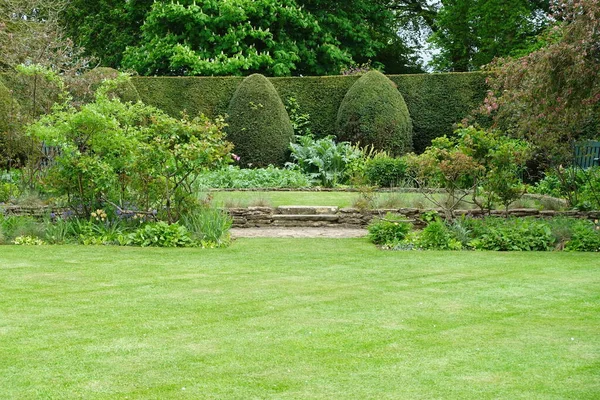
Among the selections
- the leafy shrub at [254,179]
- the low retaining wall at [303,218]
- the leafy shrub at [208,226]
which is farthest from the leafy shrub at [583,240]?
the leafy shrub at [254,179]

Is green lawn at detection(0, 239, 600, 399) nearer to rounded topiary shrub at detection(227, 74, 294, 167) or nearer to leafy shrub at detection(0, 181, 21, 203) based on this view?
leafy shrub at detection(0, 181, 21, 203)

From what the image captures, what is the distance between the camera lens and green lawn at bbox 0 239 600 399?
4.54 metres

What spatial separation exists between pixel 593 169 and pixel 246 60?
12162 mm

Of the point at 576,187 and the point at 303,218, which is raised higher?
the point at 576,187

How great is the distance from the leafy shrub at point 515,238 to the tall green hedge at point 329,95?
32.6ft

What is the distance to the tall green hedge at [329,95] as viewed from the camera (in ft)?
65.5

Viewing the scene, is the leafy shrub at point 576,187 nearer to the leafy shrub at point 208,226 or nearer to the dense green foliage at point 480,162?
the dense green foliage at point 480,162

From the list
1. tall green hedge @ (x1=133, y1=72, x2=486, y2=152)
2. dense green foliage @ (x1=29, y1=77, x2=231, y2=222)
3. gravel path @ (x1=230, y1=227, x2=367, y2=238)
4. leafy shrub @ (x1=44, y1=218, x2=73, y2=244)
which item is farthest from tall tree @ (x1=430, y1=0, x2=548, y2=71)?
leafy shrub @ (x1=44, y1=218, x2=73, y2=244)

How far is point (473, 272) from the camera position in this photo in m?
8.25

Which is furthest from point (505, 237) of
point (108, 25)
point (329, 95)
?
point (108, 25)

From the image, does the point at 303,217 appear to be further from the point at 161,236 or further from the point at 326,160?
the point at 326,160

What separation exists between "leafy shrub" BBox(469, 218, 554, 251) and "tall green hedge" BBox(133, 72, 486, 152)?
391 inches

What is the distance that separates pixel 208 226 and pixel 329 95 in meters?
10.7

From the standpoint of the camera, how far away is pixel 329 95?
20375 millimetres
